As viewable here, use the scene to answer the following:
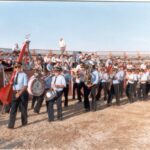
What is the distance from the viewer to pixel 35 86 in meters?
12.0

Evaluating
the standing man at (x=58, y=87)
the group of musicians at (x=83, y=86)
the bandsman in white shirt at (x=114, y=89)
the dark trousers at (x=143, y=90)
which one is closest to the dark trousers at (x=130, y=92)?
the group of musicians at (x=83, y=86)

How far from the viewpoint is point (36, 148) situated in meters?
8.47

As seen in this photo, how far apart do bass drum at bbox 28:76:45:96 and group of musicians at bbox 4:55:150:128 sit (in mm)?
326

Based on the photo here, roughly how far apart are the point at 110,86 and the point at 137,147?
7.42 m

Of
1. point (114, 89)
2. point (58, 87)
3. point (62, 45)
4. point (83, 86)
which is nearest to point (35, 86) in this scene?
point (58, 87)

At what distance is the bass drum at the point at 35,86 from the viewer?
11.9 meters

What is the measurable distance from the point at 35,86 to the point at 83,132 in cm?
275

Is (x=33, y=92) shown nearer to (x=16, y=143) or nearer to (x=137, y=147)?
(x=16, y=143)

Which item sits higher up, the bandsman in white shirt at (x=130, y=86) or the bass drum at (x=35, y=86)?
the bass drum at (x=35, y=86)

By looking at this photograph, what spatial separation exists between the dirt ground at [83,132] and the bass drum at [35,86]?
0.89 m

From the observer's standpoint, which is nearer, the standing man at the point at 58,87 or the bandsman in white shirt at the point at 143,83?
the standing man at the point at 58,87

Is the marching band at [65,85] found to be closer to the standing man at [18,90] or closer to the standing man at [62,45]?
the standing man at [18,90]

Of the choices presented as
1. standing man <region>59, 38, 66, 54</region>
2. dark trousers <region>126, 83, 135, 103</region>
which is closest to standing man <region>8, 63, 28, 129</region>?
dark trousers <region>126, 83, 135, 103</region>

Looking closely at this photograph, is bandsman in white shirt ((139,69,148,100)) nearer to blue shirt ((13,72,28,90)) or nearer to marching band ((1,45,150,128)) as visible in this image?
marching band ((1,45,150,128))
